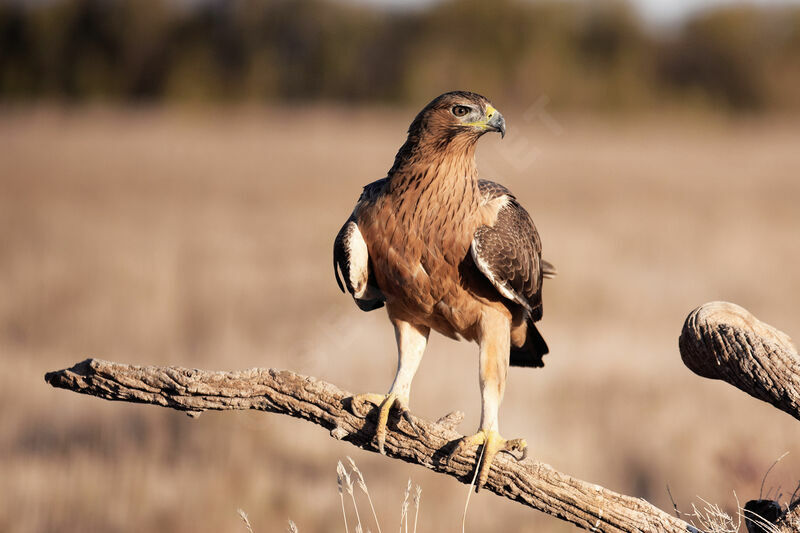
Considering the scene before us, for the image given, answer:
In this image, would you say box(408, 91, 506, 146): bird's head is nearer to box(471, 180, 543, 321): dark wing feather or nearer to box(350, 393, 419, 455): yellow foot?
box(471, 180, 543, 321): dark wing feather

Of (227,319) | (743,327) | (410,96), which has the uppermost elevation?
(410,96)

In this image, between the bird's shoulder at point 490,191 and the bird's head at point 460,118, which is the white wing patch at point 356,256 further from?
the bird's shoulder at point 490,191

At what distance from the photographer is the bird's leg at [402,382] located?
3475 mm

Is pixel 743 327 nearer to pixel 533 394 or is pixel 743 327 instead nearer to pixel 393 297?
pixel 393 297

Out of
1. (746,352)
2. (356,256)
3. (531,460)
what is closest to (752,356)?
(746,352)

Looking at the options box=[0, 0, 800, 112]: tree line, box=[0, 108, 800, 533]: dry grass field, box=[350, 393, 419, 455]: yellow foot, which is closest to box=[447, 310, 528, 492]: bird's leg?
box=[350, 393, 419, 455]: yellow foot

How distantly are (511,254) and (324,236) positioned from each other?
11330mm

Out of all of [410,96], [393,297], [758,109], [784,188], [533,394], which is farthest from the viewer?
[758,109]

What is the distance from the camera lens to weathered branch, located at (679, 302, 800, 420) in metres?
3.10

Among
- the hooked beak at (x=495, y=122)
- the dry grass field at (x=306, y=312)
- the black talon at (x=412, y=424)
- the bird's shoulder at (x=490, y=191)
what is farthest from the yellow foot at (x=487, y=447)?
the dry grass field at (x=306, y=312)

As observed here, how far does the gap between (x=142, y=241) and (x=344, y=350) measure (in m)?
5.72

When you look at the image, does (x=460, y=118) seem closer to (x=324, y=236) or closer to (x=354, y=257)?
(x=354, y=257)

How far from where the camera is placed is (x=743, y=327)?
10.4 ft

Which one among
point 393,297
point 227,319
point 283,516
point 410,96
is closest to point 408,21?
point 410,96
